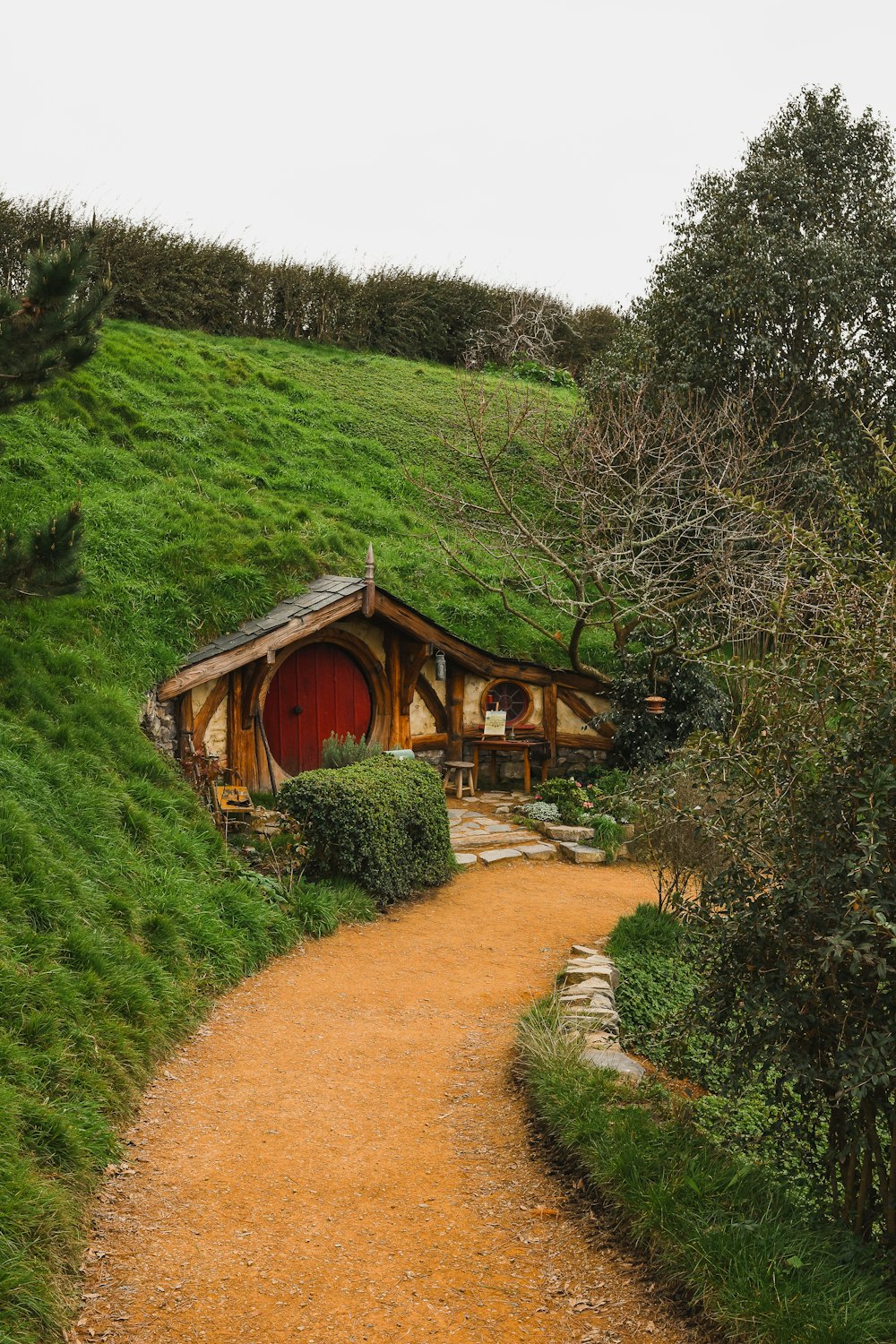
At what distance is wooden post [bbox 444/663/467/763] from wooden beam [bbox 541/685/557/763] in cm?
135

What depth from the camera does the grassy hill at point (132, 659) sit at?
472 cm

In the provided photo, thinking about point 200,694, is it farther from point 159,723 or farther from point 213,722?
point 159,723

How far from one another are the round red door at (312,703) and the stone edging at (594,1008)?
5.18 m

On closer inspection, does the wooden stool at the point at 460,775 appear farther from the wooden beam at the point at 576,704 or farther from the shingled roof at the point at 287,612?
the shingled roof at the point at 287,612

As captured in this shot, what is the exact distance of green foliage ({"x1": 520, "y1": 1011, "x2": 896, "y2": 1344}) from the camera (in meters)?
3.39

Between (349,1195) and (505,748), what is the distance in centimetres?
938

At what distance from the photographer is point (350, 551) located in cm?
1427

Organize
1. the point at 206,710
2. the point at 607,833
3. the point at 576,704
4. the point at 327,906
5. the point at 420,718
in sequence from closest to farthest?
the point at 327,906 < the point at 206,710 < the point at 607,833 < the point at 420,718 < the point at 576,704

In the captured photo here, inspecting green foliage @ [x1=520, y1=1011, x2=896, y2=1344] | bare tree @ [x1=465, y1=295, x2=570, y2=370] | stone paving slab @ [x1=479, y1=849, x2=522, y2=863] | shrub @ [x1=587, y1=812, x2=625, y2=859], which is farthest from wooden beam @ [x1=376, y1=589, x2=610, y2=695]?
bare tree @ [x1=465, y1=295, x2=570, y2=370]

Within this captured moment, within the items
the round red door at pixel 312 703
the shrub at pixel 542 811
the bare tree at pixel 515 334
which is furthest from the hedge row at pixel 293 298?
the shrub at pixel 542 811

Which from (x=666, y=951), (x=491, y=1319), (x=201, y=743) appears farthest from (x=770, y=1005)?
(x=201, y=743)

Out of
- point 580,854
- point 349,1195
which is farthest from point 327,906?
point 580,854

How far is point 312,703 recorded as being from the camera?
40.9 feet

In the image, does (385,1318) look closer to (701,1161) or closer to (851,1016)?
(701,1161)
